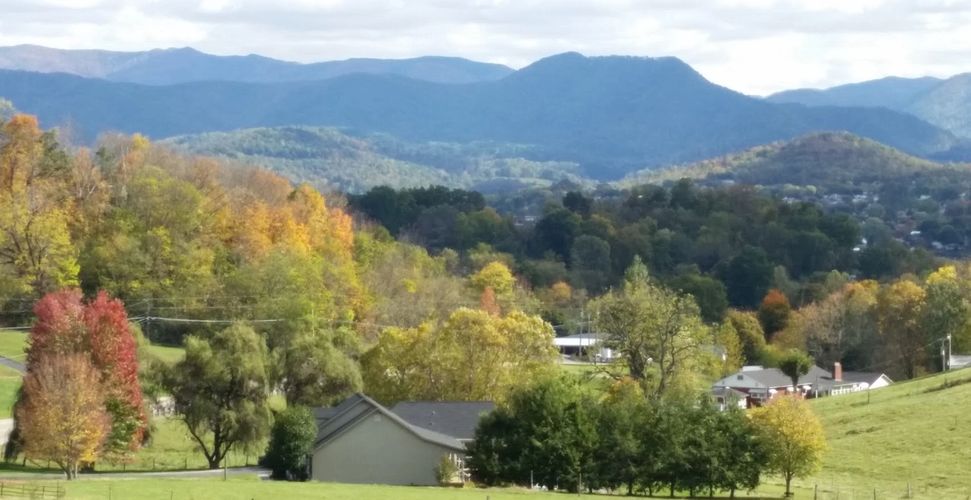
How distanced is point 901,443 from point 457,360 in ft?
73.2

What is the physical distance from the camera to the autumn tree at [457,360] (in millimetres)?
75875

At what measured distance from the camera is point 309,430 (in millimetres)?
60688

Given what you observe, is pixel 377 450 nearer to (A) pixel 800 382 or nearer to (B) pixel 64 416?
(B) pixel 64 416

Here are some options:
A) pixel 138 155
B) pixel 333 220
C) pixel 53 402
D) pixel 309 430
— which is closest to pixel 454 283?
pixel 333 220

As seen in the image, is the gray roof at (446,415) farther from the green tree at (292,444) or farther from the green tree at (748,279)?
the green tree at (748,279)

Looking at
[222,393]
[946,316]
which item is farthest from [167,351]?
[946,316]

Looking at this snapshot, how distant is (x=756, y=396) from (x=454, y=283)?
27398 mm

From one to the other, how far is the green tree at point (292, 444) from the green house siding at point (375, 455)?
41.5 inches

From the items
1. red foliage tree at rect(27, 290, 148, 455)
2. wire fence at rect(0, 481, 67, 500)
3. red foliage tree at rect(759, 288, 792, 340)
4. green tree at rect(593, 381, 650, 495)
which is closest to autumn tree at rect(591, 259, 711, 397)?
green tree at rect(593, 381, 650, 495)

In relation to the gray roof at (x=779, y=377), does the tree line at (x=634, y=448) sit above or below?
below

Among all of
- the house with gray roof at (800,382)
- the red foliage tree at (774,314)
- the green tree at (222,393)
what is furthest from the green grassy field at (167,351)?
the red foliage tree at (774,314)

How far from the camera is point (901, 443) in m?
65.0

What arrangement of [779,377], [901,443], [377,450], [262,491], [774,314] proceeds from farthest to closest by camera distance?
1. [774,314]
2. [779,377]
3. [901,443]
4. [377,450]
5. [262,491]

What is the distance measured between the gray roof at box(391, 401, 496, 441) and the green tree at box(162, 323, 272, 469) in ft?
19.8
